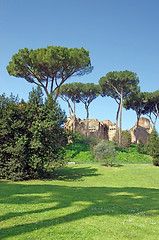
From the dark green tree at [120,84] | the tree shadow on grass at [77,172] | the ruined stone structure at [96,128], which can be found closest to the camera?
the tree shadow on grass at [77,172]

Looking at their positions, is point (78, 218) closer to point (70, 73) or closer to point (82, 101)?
point (70, 73)

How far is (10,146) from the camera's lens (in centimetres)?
1920

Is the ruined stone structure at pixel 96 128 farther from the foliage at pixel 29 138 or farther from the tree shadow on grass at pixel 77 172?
the foliage at pixel 29 138

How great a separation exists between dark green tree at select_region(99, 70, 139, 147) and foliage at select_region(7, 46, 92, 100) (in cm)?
1414

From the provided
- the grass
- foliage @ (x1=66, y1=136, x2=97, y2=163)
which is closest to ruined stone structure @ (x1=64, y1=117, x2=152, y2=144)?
foliage @ (x1=66, y1=136, x2=97, y2=163)

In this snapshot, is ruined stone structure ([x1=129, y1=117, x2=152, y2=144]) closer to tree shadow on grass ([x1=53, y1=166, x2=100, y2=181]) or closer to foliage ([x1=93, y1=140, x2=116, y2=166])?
foliage ([x1=93, y1=140, x2=116, y2=166])

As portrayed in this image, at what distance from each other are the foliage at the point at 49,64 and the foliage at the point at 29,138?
392 inches

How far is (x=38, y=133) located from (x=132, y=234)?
48.2ft

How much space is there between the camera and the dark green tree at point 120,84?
1774 inches

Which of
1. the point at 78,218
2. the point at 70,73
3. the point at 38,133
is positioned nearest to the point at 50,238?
the point at 78,218

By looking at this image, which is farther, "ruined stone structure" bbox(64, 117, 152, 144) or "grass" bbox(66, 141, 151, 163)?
"ruined stone structure" bbox(64, 117, 152, 144)

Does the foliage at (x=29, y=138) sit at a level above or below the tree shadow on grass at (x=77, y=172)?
above

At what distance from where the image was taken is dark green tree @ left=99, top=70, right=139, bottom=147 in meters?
45.1

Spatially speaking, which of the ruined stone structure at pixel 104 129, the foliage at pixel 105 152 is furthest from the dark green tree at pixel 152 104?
the foliage at pixel 105 152
